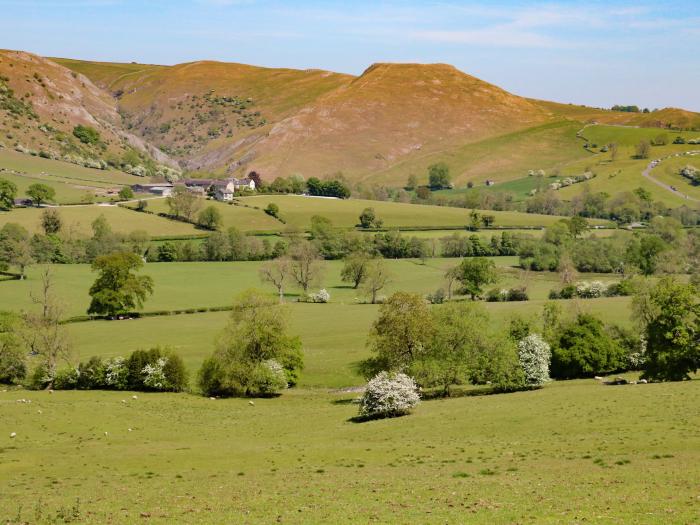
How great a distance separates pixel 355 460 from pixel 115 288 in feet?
204

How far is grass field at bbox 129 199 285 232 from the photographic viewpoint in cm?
16038

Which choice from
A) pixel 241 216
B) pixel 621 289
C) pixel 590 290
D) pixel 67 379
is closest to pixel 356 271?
pixel 590 290

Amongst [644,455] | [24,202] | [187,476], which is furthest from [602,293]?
[24,202]

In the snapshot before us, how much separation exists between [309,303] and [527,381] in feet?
152

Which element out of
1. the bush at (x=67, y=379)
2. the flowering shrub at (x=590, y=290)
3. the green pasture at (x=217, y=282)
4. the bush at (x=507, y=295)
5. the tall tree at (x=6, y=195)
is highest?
the tall tree at (x=6, y=195)

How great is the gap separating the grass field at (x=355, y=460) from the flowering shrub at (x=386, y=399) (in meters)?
1.27

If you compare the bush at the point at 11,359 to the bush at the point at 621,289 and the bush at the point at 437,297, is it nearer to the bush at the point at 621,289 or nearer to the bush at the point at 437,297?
the bush at the point at 437,297

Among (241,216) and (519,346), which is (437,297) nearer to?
(519,346)

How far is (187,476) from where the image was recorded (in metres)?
34.7

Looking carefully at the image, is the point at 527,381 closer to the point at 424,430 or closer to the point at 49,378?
the point at 424,430

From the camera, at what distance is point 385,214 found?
183750 mm

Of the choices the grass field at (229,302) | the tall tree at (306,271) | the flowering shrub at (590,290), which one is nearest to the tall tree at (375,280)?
the grass field at (229,302)

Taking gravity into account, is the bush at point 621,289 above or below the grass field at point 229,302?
above

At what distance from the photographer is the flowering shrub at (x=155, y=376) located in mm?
64562
